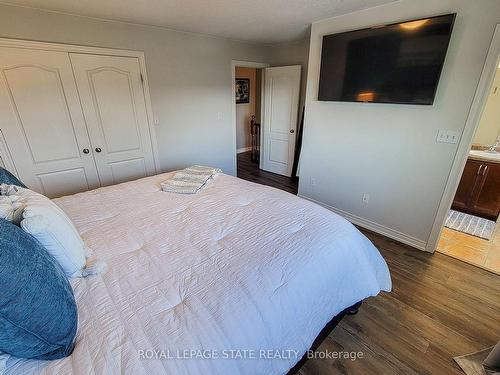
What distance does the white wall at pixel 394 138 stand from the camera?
1.91 m

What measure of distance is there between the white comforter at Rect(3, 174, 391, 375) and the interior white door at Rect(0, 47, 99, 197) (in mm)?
1084

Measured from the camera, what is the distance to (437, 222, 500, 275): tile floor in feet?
7.39

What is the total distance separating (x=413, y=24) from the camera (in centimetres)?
201

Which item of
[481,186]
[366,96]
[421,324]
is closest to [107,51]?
[366,96]

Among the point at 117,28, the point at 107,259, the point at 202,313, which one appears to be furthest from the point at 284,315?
the point at 117,28

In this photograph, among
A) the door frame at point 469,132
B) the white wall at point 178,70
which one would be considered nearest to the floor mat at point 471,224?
the door frame at point 469,132

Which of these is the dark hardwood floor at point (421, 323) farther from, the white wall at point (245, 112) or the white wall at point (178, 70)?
the white wall at point (245, 112)

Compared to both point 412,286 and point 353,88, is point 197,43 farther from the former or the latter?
point 412,286

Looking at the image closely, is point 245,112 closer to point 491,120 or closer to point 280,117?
point 280,117

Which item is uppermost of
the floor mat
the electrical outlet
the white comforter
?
the white comforter

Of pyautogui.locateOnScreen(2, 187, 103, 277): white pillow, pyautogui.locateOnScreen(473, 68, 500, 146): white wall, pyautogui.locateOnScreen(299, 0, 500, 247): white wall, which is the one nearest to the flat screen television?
pyautogui.locateOnScreen(299, 0, 500, 247): white wall

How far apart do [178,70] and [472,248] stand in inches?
159

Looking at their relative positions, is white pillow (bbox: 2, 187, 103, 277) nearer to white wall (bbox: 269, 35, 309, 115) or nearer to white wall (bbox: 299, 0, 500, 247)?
white wall (bbox: 299, 0, 500, 247)

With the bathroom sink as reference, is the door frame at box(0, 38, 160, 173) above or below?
above
